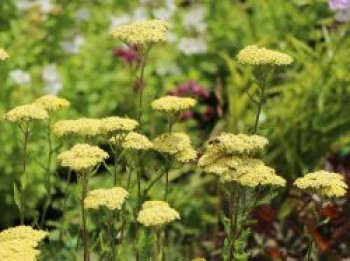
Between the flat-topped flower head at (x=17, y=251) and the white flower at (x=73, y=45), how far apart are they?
8.90ft

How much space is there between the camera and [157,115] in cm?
454

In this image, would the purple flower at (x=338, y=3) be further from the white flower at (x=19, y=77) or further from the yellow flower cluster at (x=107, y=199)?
the yellow flower cluster at (x=107, y=199)

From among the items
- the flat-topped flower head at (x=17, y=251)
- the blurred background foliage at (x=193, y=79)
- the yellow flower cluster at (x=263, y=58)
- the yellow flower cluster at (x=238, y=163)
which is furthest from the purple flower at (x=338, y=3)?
the flat-topped flower head at (x=17, y=251)

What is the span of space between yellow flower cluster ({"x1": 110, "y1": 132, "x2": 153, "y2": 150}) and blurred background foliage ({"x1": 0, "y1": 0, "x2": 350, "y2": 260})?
4.24 ft

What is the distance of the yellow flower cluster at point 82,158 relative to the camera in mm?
2238

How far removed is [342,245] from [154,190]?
0.84 m

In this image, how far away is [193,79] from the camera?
461 centimetres

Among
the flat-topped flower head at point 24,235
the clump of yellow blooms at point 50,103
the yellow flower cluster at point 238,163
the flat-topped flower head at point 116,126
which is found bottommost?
the flat-topped flower head at point 24,235

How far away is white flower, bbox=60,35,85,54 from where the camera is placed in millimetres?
4781

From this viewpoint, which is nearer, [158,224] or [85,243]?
[158,224]

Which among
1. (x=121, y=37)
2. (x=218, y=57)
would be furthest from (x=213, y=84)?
(x=121, y=37)

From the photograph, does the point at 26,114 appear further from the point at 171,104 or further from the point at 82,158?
the point at 171,104

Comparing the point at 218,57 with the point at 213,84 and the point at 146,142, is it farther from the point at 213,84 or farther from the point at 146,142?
the point at 146,142

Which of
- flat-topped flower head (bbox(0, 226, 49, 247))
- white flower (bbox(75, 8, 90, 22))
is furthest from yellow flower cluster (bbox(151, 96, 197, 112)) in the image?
white flower (bbox(75, 8, 90, 22))
